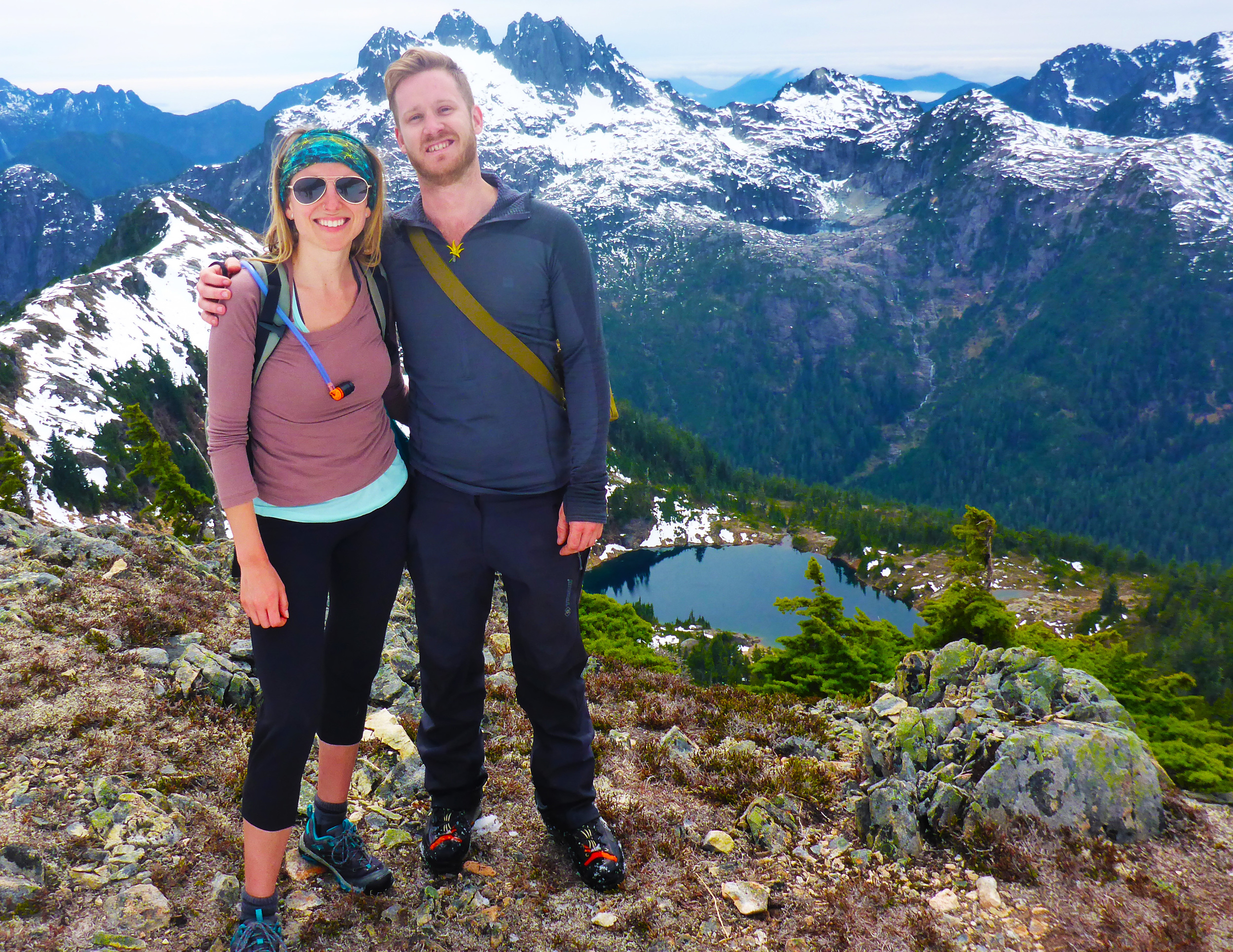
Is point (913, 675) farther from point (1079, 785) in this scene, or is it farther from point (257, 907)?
point (257, 907)

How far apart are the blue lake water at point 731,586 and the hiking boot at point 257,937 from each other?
299 ft

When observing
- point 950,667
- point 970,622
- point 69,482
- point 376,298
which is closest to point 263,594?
point 376,298

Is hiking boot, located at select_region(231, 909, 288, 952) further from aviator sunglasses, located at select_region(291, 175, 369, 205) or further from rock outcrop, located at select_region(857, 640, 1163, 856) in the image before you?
rock outcrop, located at select_region(857, 640, 1163, 856)

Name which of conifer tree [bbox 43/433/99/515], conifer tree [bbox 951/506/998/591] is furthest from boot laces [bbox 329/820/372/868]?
conifer tree [bbox 43/433/99/515]

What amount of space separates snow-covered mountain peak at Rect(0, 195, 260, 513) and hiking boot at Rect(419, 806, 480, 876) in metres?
70.1

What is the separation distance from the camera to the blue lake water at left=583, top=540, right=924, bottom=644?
4173 inches

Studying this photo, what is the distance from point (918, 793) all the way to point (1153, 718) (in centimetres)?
766

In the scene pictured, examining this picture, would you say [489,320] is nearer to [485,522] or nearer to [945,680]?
→ [485,522]

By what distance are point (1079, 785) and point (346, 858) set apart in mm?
6795

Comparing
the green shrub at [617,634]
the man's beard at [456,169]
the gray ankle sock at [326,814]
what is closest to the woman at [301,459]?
the man's beard at [456,169]

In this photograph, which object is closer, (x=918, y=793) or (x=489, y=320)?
(x=489, y=320)

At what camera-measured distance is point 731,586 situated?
398ft

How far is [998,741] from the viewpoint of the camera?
7.67 metres

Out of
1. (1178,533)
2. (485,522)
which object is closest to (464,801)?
(485,522)
